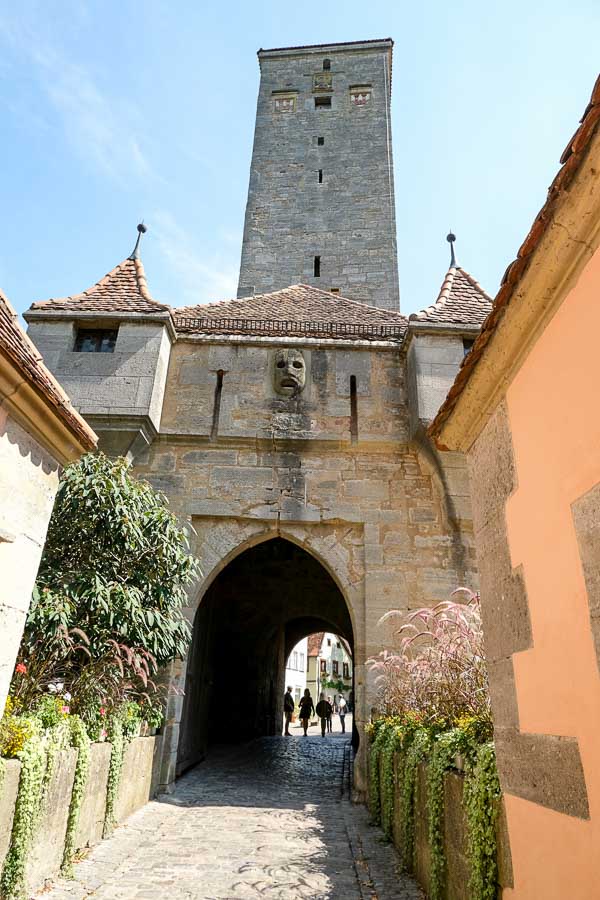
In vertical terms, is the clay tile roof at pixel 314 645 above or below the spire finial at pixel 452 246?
below

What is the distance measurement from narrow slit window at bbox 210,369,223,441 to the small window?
1.43 meters

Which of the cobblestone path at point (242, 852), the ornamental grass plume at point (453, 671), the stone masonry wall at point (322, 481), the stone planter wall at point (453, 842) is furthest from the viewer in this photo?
the stone masonry wall at point (322, 481)

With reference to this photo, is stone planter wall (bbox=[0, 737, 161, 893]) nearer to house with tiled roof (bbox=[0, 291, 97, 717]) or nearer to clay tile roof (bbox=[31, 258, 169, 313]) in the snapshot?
house with tiled roof (bbox=[0, 291, 97, 717])

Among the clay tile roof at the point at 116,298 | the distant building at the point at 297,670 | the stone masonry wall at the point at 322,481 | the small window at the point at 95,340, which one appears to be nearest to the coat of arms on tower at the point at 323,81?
the clay tile roof at the point at 116,298

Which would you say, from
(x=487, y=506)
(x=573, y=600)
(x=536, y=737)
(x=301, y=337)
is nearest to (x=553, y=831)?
(x=536, y=737)

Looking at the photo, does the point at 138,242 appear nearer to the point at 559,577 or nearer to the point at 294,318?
the point at 294,318

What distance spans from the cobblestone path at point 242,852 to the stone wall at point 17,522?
154cm

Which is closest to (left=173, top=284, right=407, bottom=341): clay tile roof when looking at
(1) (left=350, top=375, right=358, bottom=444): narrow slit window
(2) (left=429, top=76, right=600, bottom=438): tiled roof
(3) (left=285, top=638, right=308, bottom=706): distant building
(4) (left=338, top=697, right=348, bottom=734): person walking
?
(1) (left=350, top=375, right=358, bottom=444): narrow slit window

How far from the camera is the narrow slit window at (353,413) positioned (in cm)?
756

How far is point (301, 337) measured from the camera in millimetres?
8125

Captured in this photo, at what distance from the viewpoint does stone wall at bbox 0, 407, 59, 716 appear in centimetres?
287

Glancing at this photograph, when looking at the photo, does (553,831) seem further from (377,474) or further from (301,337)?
(301,337)

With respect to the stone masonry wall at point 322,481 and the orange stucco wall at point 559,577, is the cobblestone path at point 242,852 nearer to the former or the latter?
the stone masonry wall at point 322,481

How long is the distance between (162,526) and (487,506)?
12.9ft
